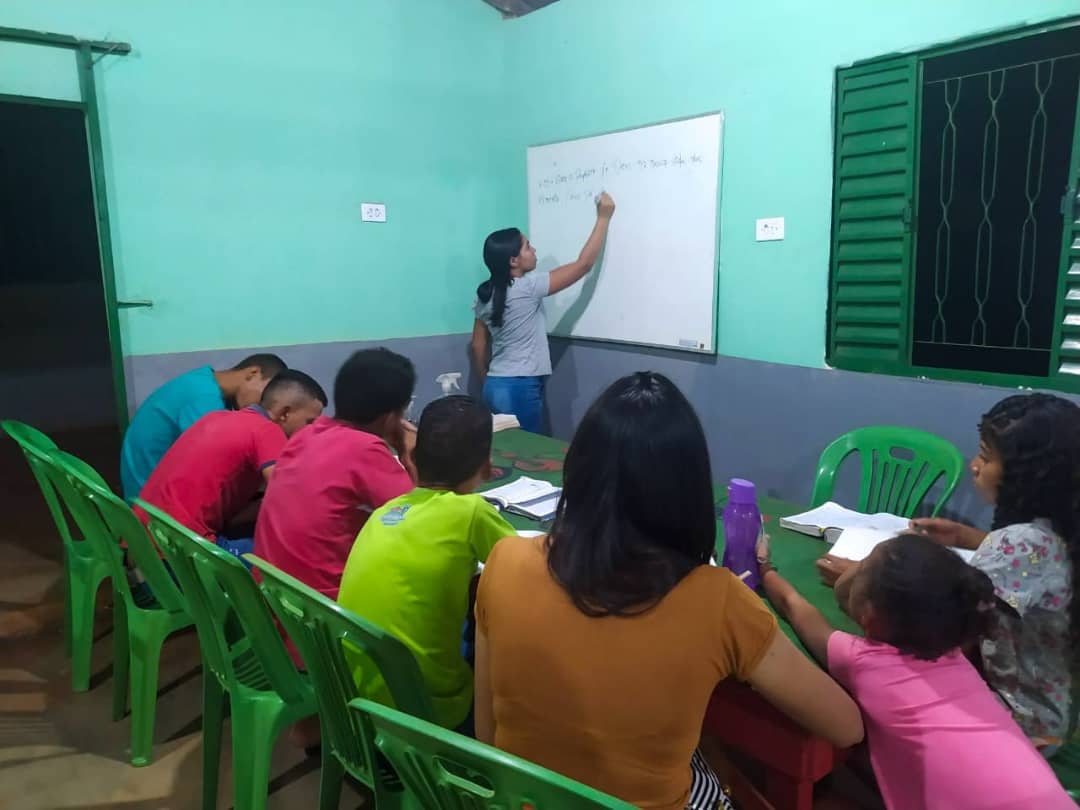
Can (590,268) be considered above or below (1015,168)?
below

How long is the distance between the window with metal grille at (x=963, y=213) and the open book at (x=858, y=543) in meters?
1.00

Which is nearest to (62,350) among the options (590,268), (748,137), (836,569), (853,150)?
(590,268)

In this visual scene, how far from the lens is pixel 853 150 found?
2609mm

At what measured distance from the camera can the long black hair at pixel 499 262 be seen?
137 inches

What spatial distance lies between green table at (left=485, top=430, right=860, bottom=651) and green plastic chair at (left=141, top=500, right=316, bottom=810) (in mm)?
635

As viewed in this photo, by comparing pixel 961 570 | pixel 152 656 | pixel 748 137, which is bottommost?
pixel 152 656

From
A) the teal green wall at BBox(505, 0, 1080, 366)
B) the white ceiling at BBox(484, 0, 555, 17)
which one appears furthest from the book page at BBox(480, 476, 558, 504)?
the white ceiling at BBox(484, 0, 555, 17)

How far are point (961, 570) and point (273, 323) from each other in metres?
3.12

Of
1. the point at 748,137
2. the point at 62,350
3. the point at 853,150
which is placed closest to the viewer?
the point at 853,150

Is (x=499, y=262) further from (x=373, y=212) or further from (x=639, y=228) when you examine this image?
(x=373, y=212)

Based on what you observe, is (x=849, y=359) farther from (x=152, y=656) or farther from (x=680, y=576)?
(x=152, y=656)

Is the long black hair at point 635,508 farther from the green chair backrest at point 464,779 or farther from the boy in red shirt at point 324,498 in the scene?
the boy in red shirt at point 324,498

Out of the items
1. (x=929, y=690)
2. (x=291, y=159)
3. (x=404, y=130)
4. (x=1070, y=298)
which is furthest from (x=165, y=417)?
(x=1070, y=298)

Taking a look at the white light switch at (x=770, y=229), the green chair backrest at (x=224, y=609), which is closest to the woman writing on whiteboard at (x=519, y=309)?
the white light switch at (x=770, y=229)
